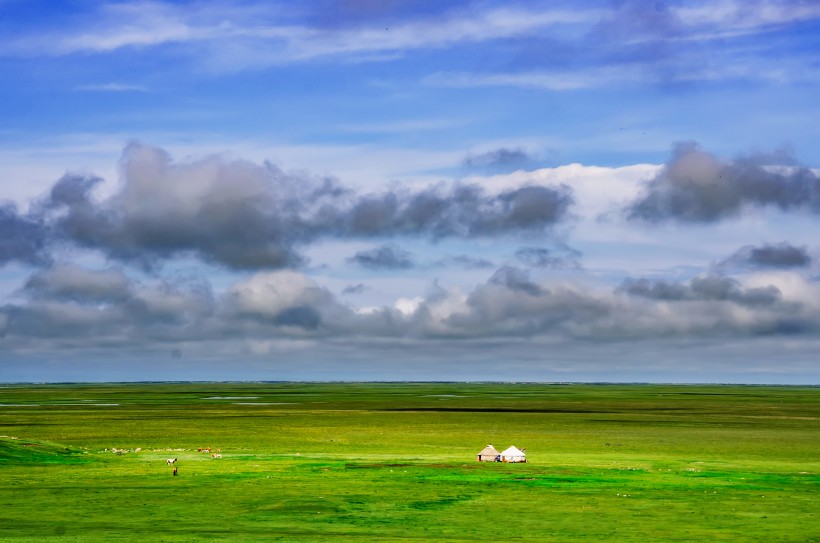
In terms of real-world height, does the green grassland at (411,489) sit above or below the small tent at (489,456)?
below

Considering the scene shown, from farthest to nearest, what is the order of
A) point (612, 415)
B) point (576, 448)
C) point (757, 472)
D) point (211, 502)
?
point (612, 415), point (576, 448), point (757, 472), point (211, 502)

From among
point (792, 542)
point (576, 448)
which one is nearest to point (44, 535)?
point (792, 542)

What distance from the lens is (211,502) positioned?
45.7m

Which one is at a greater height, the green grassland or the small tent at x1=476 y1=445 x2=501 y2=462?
the small tent at x1=476 y1=445 x2=501 y2=462

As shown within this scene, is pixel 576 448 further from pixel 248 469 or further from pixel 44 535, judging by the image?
pixel 44 535

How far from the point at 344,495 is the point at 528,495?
9.02 meters

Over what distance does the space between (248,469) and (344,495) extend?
13812 mm

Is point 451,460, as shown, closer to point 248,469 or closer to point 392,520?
point 248,469

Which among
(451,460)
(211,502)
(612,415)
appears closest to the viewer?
(211,502)

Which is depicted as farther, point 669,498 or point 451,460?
point 451,460

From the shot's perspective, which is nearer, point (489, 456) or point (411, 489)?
point (411, 489)

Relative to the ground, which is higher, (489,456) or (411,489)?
(489,456)

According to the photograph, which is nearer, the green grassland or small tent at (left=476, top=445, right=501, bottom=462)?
the green grassland

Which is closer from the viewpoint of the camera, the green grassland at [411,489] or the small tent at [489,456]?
the green grassland at [411,489]
